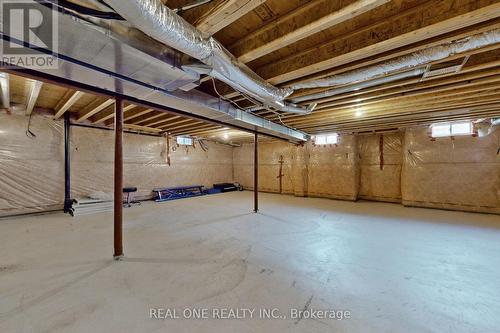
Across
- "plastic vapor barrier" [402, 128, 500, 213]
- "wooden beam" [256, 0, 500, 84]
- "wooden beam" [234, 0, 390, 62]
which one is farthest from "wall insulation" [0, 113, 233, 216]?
"plastic vapor barrier" [402, 128, 500, 213]

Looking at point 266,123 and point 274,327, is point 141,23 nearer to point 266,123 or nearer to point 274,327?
point 274,327

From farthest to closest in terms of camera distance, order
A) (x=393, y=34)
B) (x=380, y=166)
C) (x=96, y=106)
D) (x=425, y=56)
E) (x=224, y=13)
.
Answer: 1. (x=380, y=166)
2. (x=96, y=106)
3. (x=425, y=56)
4. (x=393, y=34)
5. (x=224, y=13)

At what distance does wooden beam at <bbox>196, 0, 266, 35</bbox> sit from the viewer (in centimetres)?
132

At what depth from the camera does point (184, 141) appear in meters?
7.62

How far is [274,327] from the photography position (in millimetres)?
1384

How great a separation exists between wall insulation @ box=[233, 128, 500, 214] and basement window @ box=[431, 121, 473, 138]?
0.13 metres

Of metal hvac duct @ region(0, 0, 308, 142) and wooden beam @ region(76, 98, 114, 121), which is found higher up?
wooden beam @ region(76, 98, 114, 121)

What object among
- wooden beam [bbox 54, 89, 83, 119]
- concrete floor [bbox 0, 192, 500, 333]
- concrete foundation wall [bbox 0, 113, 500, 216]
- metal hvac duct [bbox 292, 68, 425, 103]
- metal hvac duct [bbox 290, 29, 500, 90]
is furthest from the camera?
concrete foundation wall [bbox 0, 113, 500, 216]

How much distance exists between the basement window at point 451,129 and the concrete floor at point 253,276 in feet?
8.07

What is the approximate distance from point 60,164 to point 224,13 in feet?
18.6

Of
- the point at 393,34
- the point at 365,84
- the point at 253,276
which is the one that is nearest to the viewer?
the point at 393,34

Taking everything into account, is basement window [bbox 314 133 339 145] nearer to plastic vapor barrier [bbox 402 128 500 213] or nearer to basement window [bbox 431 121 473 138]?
plastic vapor barrier [bbox 402 128 500 213]

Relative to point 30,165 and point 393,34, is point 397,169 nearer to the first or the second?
point 393,34

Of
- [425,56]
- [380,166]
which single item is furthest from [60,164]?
[380,166]
